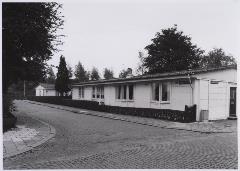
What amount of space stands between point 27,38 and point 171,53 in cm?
3360

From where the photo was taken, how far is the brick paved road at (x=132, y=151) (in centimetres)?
736

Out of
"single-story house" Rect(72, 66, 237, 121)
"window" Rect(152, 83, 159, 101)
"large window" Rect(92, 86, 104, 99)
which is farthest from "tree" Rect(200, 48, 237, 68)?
"window" Rect(152, 83, 159, 101)

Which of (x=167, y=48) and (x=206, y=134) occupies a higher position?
(x=167, y=48)

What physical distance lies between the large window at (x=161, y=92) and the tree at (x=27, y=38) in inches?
317

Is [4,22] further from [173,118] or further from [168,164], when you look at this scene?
[173,118]

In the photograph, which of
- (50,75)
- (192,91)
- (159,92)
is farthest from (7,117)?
(50,75)

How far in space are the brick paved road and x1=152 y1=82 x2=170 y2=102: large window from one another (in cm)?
736

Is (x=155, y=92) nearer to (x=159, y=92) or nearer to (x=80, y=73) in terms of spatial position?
(x=159, y=92)

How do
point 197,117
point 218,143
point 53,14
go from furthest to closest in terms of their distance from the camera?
point 197,117
point 53,14
point 218,143

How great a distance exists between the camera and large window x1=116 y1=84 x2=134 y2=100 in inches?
946

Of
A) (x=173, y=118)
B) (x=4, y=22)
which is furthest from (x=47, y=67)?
(x=173, y=118)

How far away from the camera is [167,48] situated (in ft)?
152

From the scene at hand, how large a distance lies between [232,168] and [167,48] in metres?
40.3

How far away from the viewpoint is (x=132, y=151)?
895 cm
